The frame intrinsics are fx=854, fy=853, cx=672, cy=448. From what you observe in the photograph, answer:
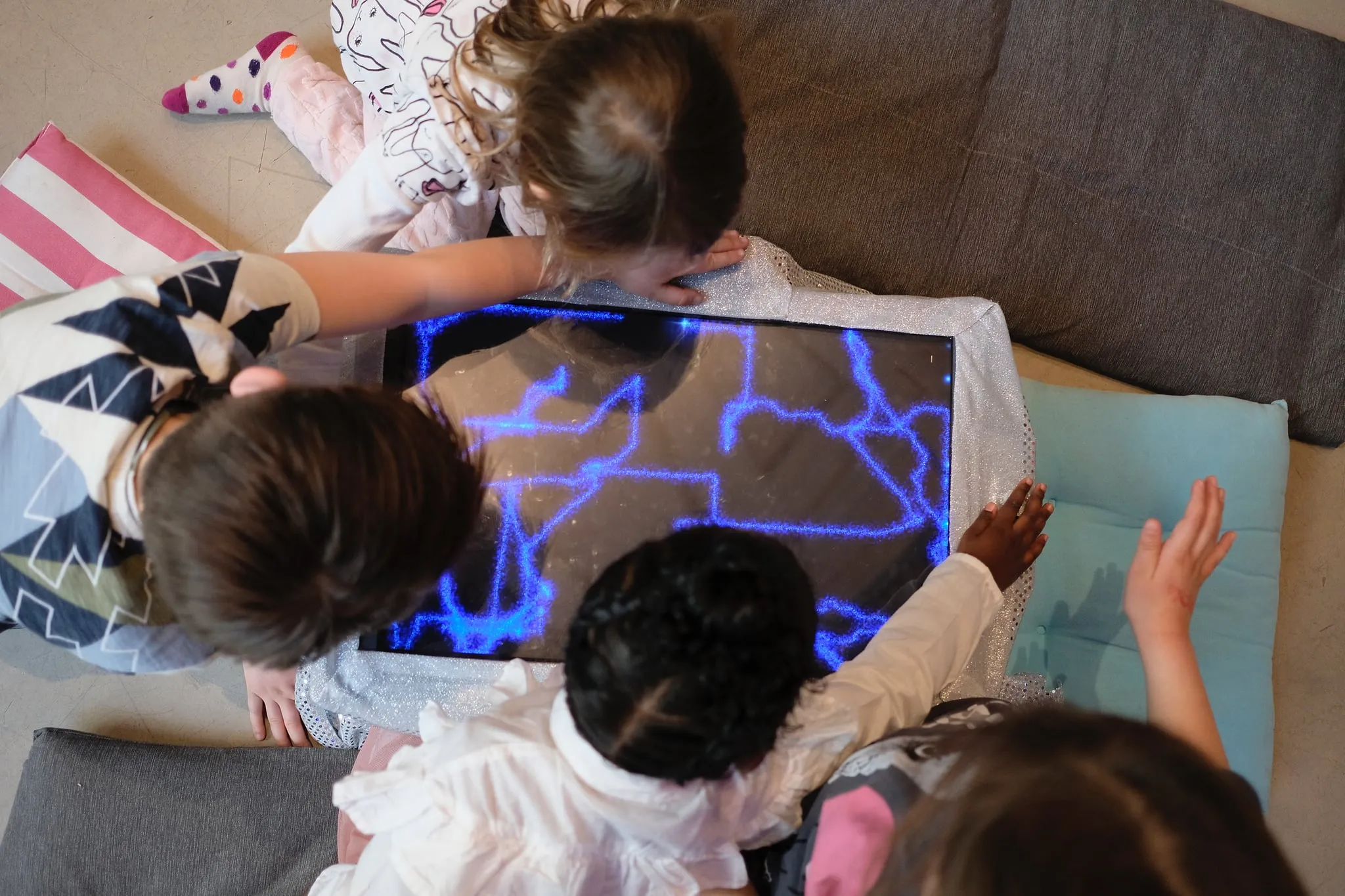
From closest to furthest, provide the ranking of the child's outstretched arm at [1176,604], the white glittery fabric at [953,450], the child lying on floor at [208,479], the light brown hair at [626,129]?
the child lying on floor at [208,479], the light brown hair at [626,129], the child's outstretched arm at [1176,604], the white glittery fabric at [953,450]

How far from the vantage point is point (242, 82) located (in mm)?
1209

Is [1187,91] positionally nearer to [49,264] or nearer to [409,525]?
[409,525]

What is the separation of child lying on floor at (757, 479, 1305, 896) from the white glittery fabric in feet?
0.94

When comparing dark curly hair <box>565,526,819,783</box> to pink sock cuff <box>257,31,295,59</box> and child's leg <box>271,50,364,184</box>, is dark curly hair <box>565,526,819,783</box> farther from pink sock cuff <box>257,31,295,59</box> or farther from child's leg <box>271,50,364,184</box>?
pink sock cuff <box>257,31,295,59</box>

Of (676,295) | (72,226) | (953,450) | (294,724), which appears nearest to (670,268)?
(676,295)

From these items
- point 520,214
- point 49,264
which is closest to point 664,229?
point 520,214

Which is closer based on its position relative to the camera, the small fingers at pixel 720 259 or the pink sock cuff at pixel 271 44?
the small fingers at pixel 720 259

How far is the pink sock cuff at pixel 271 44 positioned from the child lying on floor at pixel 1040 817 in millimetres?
1194

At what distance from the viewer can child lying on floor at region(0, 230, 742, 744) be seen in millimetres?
605

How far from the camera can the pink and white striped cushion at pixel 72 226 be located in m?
1.10

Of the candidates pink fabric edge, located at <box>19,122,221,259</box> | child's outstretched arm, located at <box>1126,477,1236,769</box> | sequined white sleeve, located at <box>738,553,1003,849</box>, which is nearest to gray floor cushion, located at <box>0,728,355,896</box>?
sequined white sleeve, located at <box>738,553,1003,849</box>

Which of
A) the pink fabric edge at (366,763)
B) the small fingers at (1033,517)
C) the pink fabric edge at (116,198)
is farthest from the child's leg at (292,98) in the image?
the small fingers at (1033,517)

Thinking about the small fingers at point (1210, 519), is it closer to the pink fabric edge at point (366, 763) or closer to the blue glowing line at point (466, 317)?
the blue glowing line at point (466, 317)

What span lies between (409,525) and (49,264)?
82 cm
